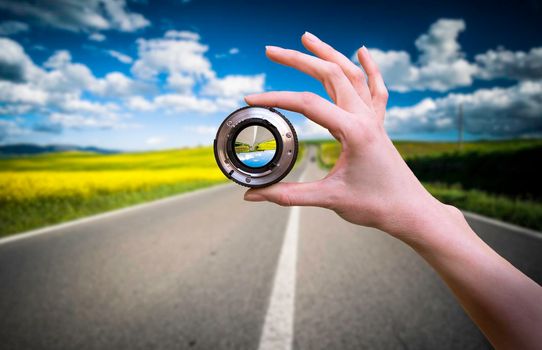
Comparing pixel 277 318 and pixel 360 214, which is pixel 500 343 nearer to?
pixel 360 214

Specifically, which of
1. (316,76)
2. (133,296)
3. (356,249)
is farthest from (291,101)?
(356,249)

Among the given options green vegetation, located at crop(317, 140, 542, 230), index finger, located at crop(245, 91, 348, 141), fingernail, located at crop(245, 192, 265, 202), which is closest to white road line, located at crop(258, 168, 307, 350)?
fingernail, located at crop(245, 192, 265, 202)

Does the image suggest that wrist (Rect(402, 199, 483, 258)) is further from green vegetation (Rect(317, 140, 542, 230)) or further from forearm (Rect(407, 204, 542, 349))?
green vegetation (Rect(317, 140, 542, 230))

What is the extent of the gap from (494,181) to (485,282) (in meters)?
15.1

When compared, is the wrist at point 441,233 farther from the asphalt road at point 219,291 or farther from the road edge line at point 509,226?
the road edge line at point 509,226

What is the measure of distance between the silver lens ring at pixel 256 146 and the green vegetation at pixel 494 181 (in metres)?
7.09

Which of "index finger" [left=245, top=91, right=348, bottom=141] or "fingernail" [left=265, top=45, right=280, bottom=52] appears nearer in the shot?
"index finger" [left=245, top=91, right=348, bottom=141]

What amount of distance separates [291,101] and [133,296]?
3245 mm

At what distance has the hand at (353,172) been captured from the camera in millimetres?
793

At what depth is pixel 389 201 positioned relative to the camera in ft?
2.69

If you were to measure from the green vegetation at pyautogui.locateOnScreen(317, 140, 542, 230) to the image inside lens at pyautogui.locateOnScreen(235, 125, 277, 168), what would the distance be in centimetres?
713

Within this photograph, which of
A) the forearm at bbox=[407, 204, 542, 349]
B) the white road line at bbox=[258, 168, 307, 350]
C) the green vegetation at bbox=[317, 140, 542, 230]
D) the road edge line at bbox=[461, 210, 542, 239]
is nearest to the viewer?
the forearm at bbox=[407, 204, 542, 349]

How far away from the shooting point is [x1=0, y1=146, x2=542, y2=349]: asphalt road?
2.51m

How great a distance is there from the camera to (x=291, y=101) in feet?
2.68
